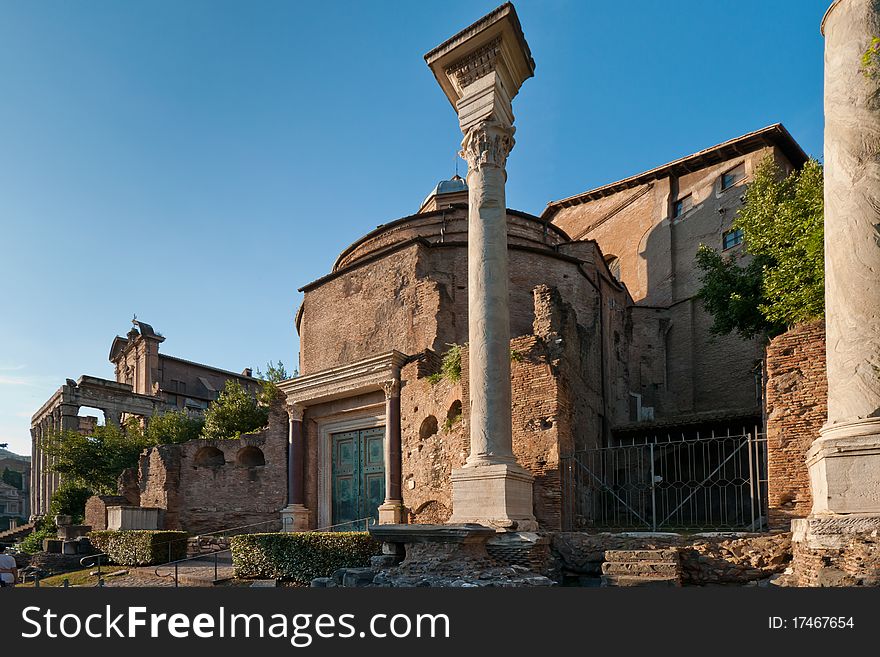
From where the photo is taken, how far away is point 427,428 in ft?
49.9

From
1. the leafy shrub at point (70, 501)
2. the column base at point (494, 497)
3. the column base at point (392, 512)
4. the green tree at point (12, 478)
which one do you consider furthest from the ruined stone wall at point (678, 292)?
the green tree at point (12, 478)

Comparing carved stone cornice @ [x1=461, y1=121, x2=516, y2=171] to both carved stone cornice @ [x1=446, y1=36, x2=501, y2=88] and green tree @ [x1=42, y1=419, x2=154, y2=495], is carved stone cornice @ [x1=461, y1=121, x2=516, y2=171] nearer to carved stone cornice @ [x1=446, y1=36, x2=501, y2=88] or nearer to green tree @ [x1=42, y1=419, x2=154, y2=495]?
carved stone cornice @ [x1=446, y1=36, x2=501, y2=88]

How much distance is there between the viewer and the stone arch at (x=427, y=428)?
49.7 ft

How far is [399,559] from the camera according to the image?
9281mm

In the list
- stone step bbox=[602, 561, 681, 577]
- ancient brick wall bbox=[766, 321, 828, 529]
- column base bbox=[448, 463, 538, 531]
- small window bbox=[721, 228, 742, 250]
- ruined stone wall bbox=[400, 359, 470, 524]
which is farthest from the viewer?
small window bbox=[721, 228, 742, 250]

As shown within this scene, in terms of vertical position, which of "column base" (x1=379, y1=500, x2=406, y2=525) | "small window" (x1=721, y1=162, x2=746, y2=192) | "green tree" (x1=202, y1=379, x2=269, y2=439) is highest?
"small window" (x1=721, y1=162, x2=746, y2=192)

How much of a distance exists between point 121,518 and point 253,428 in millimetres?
5713

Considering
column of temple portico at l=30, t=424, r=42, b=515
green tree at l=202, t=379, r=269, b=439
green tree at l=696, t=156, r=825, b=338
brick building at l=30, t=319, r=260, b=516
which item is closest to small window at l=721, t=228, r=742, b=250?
green tree at l=696, t=156, r=825, b=338

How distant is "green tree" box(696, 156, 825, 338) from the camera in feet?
33.5

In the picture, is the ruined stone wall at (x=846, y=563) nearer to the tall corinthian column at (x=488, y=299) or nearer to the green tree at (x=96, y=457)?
the tall corinthian column at (x=488, y=299)

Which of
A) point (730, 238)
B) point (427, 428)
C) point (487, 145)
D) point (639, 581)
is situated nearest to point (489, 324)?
point (487, 145)

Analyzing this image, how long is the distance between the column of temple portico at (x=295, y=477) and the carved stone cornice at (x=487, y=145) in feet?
34.4

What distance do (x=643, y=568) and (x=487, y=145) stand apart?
6.30 metres

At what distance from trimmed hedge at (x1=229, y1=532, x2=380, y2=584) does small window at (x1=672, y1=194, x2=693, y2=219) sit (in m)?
20.8
